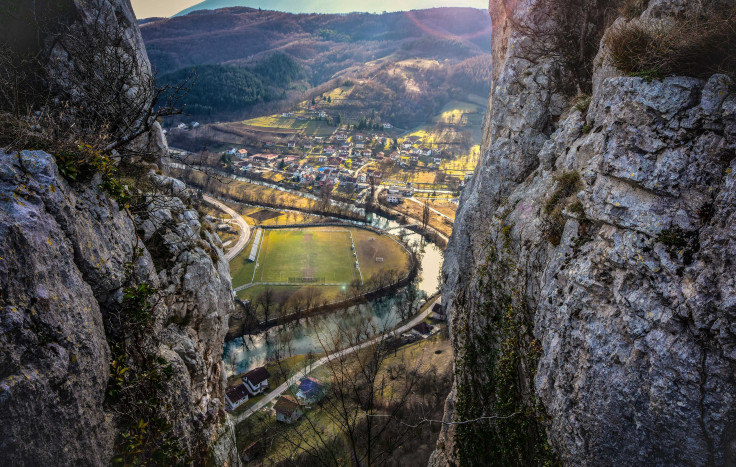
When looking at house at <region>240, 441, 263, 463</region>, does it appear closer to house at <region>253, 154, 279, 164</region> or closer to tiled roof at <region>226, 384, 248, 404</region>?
tiled roof at <region>226, 384, 248, 404</region>

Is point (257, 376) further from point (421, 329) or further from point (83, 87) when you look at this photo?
point (83, 87)

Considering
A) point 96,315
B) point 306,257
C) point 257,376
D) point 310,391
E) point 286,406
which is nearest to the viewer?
point 96,315

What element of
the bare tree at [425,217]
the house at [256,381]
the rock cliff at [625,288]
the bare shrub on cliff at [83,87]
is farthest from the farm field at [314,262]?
the rock cliff at [625,288]

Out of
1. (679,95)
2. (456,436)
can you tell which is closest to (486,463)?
(456,436)

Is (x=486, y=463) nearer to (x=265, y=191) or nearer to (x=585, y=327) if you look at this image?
(x=585, y=327)

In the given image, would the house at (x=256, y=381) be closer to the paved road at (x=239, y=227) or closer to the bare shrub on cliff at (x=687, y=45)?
the paved road at (x=239, y=227)


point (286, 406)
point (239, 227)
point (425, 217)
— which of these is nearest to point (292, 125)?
point (239, 227)
